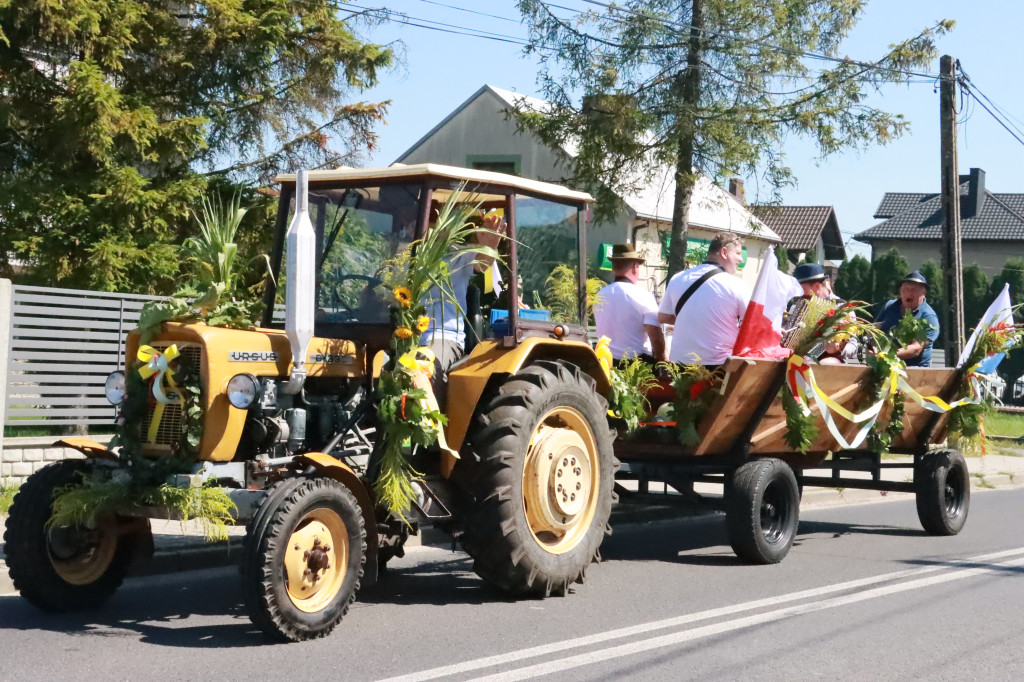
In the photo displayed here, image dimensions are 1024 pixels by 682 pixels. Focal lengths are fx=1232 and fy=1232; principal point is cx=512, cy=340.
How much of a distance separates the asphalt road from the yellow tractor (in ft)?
0.90

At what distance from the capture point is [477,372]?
7164mm

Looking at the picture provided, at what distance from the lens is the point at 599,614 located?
23.1 ft

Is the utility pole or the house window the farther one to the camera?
the house window

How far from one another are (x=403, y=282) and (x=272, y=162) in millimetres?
10392

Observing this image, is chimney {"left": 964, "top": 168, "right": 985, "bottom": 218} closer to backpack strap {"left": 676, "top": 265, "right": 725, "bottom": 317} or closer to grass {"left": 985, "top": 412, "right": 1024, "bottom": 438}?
grass {"left": 985, "top": 412, "right": 1024, "bottom": 438}

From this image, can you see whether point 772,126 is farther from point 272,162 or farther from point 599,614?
point 599,614

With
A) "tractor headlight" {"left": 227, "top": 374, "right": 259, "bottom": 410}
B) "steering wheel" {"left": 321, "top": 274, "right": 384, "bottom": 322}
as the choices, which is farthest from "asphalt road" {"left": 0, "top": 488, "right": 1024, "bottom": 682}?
"steering wheel" {"left": 321, "top": 274, "right": 384, "bottom": 322}

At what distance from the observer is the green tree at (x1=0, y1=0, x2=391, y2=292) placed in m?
13.9

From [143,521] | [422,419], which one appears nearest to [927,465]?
[422,419]

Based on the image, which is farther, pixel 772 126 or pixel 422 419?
pixel 772 126

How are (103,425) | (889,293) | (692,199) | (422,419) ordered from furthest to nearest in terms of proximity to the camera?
(889,293)
(692,199)
(103,425)
(422,419)

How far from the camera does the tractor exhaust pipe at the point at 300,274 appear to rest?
19.4 ft

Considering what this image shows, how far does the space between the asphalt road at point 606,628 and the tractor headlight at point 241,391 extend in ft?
3.86

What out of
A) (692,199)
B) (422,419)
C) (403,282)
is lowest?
(422,419)
